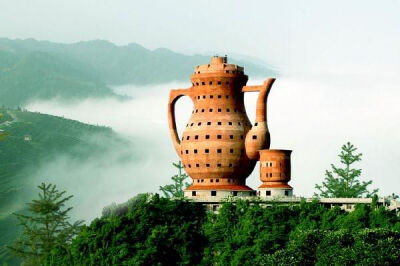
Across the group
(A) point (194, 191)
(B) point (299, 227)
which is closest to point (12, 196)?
(A) point (194, 191)

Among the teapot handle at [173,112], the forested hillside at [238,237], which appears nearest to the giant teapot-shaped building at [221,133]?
the teapot handle at [173,112]

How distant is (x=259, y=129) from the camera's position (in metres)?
74.2

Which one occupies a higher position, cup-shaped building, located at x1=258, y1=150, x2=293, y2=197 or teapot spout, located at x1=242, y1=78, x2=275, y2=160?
teapot spout, located at x1=242, y1=78, x2=275, y2=160

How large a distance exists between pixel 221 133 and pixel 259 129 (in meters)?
2.93

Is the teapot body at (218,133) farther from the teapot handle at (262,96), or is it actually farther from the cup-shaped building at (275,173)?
the cup-shaped building at (275,173)

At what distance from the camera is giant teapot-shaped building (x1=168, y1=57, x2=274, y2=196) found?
74.5 m

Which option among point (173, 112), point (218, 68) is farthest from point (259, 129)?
point (173, 112)

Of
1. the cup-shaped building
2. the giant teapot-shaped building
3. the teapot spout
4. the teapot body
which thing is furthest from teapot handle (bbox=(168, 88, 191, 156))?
the cup-shaped building

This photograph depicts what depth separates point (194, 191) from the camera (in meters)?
75.4

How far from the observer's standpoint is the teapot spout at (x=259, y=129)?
243ft

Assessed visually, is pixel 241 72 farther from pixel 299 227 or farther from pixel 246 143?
pixel 299 227

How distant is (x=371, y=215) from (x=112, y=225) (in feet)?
62.0

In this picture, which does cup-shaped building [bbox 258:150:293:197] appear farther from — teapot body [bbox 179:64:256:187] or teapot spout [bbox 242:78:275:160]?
teapot body [bbox 179:64:256:187]

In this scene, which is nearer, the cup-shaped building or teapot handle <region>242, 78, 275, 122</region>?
the cup-shaped building
